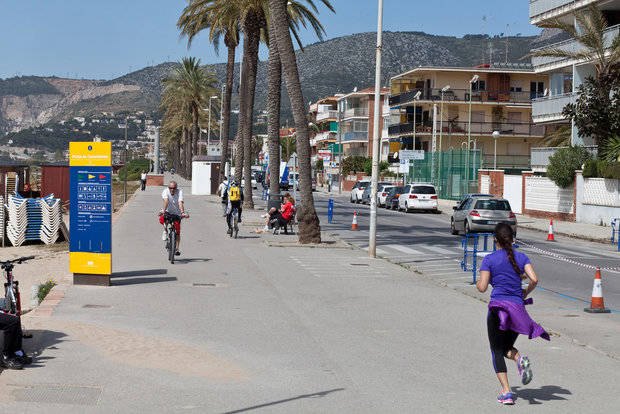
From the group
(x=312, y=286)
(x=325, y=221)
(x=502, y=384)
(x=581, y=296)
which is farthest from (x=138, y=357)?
(x=325, y=221)

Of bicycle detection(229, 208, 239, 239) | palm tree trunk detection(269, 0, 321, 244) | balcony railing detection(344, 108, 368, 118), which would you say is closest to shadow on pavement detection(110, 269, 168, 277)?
Answer: palm tree trunk detection(269, 0, 321, 244)

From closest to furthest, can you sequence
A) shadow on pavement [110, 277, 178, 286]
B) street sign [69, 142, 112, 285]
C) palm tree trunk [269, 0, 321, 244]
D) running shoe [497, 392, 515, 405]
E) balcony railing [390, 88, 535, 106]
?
running shoe [497, 392, 515, 405]
street sign [69, 142, 112, 285]
shadow on pavement [110, 277, 178, 286]
palm tree trunk [269, 0, 321, 244]
balcony railing [390, 88, 535, 106]

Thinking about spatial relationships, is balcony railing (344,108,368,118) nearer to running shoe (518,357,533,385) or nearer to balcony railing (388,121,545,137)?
balcony railing (388,121,545,137)

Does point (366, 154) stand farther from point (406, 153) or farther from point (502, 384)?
point (502, 384)

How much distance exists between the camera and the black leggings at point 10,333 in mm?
8039

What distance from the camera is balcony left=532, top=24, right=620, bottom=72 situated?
4094 centimetres

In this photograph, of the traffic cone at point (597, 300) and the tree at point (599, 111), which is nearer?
the traffic cone at point (597, 300)

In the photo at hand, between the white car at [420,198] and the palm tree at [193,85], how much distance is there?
43978 millimetres

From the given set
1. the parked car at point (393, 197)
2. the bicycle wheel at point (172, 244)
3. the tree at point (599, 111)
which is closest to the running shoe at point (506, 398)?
the bicycle wheel at point (172, 244)

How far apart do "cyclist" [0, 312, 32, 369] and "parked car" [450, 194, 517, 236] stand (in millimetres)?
22872

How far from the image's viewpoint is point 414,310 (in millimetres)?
12953

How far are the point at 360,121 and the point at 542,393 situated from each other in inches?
3885

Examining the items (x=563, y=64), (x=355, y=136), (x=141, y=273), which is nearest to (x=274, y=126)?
(x=141, y=273)

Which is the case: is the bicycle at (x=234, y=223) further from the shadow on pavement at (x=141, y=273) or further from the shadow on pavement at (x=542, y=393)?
the shadow on pavement at (x=542, y=393)
